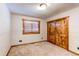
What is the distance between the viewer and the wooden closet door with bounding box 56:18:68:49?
2.84 metres

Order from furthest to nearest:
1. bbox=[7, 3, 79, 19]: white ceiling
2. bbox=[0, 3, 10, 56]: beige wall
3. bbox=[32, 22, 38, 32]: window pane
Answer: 1. bbox=[32, 22, 38, 32]: window pane
2. bbox=[7, 3, 79, 19]: white ceiling
3. bbox=[0, 3, 10, 56]: beige wall

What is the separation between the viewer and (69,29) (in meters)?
2.68

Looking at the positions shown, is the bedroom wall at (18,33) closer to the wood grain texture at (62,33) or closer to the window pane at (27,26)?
the window pane at (27,26)

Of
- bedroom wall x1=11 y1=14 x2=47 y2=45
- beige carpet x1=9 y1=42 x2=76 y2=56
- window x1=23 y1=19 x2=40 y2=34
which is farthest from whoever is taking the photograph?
window x1=23 y1=19 x2=40 y2=34

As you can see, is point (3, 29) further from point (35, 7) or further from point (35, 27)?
point (35, 27)

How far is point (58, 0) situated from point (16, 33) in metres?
3.00

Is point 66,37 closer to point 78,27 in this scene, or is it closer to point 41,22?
point 78,27

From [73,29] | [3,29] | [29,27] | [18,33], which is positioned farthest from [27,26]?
[73,29]

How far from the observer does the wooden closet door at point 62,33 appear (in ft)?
9.32

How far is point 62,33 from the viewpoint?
3.11m

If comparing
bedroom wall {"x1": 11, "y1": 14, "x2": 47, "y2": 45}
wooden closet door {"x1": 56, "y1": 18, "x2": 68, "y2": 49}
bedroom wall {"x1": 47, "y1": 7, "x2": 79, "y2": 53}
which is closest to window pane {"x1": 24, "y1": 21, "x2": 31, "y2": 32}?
bedroom wall {"x1": 11, "y1": 14, "x2": 47, "y2": 45}

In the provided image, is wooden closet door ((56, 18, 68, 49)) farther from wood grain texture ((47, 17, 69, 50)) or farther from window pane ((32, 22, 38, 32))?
window pane ((32, 22, 38, 32))

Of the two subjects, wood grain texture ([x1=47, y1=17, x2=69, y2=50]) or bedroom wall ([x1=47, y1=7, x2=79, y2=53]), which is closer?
bedroom wall ([x1=47, y1=7, x2=79, y2=53])

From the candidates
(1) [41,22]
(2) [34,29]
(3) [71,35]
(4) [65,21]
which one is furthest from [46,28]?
(3) [71,35]
